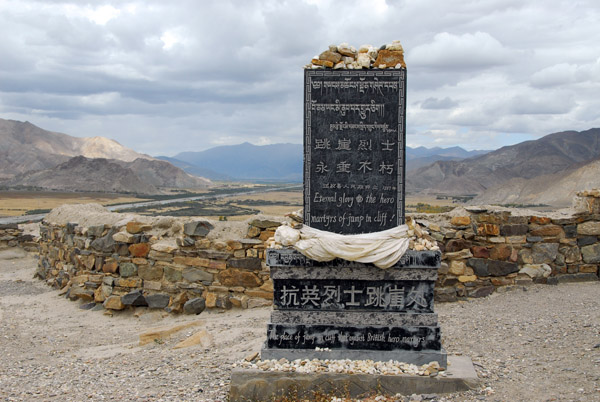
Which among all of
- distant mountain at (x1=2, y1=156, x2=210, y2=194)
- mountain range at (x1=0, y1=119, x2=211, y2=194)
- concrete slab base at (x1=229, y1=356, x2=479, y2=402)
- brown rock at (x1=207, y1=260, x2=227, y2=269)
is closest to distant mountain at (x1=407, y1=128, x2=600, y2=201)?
distant mountain at (x1=2, y1=156, x2=210, y2=194)

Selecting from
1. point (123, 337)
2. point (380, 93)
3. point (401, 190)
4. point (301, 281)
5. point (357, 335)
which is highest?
point (380, 93)

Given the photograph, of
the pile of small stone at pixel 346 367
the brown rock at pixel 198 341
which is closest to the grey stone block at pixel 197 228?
the brown rock at pixel 198 341

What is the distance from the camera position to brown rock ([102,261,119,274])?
10.5m

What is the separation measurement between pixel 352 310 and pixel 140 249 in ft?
17.7

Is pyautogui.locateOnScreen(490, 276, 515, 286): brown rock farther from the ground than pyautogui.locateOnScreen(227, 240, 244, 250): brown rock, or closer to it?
closer to it

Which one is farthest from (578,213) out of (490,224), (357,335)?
(357,335)

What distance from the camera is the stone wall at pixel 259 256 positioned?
9.77m

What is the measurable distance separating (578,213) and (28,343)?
9.77 metres

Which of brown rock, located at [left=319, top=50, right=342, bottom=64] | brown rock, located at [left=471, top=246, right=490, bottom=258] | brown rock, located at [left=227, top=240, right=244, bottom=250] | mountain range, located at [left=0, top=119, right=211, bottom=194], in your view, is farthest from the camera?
mountain range, located at [left=0, top=119, right=211, bottom=194]

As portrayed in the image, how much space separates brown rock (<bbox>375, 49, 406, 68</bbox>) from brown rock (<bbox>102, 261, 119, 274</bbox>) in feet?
21.5

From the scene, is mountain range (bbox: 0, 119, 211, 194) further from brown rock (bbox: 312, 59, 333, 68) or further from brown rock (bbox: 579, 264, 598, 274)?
brown rock (bbox: 312, 59, 333, 68)

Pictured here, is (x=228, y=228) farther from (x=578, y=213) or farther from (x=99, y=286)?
(x=578, y=213)

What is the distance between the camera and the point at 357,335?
618cm

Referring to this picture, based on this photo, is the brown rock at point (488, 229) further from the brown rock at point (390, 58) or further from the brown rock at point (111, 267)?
the brown rock at point (111, 267)
